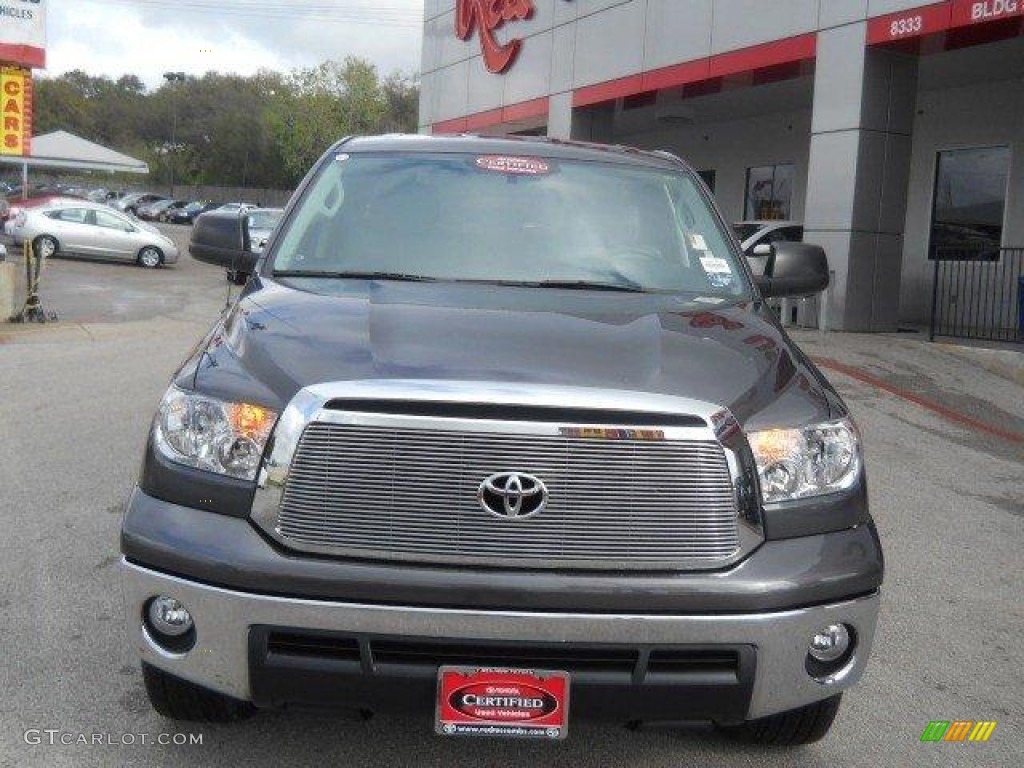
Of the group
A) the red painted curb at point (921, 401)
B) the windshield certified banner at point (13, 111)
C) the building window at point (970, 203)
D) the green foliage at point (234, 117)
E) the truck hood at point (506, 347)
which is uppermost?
the green foliage at point (234, 117)

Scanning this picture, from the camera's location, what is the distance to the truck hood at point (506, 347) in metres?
2.90

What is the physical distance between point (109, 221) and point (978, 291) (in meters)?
20.7

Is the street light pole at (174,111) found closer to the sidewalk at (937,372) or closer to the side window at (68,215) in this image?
the side window at (68,215)

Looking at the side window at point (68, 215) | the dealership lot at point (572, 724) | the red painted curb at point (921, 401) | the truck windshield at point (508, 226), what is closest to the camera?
the dealership lot at point (572, 724)

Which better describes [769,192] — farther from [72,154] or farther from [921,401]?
[72,154]

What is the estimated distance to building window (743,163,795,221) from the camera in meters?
21.4

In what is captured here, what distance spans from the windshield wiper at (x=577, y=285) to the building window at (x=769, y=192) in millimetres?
18108

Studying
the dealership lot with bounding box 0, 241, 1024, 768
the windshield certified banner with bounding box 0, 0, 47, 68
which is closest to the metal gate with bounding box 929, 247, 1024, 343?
the dealership lot with bounding box 0, 241, 1024, 768

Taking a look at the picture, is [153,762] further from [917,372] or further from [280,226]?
[917,372]

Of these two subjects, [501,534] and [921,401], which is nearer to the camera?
[501,534]

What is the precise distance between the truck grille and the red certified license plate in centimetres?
27

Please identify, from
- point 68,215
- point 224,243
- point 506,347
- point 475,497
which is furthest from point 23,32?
point 475,497

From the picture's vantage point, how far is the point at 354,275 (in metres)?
3.92

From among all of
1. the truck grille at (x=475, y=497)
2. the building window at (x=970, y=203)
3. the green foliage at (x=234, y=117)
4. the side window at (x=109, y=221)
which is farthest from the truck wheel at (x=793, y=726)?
the green foliage at (x=234, y=117)
